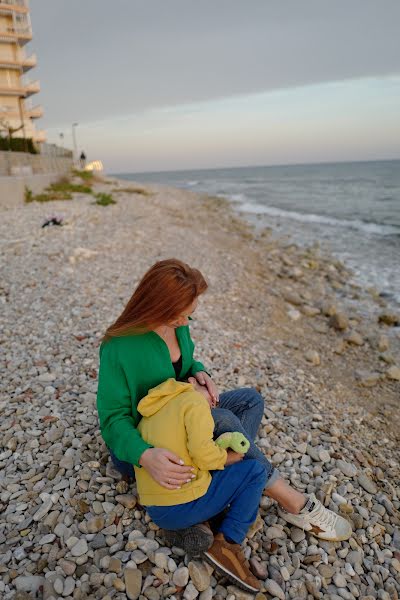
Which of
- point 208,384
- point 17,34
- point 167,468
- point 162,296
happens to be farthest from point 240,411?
point 17,34

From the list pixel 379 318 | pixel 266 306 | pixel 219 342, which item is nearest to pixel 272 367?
pixel 219 342

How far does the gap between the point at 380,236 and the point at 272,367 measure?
48.6ft

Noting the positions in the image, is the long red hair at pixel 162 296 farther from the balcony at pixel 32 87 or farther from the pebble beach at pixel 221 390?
the balcony at pixel 32 87

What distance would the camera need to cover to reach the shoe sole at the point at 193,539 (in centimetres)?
259

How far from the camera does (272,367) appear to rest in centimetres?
565

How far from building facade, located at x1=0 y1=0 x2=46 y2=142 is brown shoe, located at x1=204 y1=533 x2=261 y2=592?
39132mm

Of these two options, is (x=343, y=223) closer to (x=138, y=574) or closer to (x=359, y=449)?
(x=359, y=449)

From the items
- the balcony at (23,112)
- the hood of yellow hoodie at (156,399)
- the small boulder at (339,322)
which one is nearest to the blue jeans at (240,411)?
the hood of yellow hoodie at (156,399)

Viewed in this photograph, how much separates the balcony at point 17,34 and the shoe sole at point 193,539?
1727 inches

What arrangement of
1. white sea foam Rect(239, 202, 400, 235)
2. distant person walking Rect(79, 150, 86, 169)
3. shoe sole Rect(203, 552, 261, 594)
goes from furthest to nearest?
distant person walking Rect(79, 150, 86, 169) < white sea foam Rect(239, 202, 400, 235) < shoe sole Rect(203, 552, 261, 594)

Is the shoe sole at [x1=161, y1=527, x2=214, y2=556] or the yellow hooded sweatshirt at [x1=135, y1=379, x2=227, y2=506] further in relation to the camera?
the shoe sole at [x1=161, y1=527, x2=214, y2=556]

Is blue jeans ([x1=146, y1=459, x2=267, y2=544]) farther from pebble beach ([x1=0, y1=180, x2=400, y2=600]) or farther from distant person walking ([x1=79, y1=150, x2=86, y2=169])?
distant person walking ([x1=79, y1=150, x2=86, y2=169])

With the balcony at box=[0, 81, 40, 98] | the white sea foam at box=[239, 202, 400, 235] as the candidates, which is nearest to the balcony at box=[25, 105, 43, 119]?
the balcony at box=[0, 81, 40, 98]

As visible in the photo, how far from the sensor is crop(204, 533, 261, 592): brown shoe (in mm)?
2541
